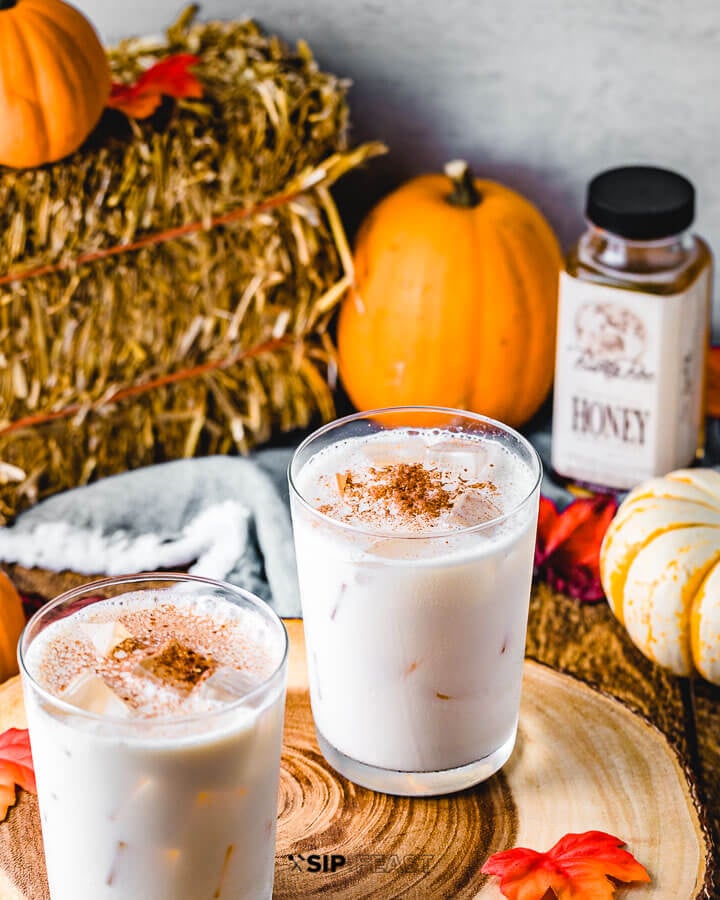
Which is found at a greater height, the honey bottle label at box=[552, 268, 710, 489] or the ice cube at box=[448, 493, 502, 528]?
the ice cube at box=[448, 493, 502, 528]

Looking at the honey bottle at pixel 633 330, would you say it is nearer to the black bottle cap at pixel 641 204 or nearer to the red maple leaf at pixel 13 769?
the black bottle cap at pixel 641 204

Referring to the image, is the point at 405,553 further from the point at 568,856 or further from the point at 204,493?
the point at 204,493

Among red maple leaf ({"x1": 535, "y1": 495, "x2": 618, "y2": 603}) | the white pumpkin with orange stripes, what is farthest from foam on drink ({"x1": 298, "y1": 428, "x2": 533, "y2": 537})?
red maple leaf ({"x1": 535, "y1": 495, "x2": 618, "y2": 603})

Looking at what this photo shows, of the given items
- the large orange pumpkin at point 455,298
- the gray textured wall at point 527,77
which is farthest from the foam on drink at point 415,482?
the gray textured wall at point 527,77

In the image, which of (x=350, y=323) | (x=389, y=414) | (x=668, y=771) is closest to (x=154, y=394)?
Answer: (x=350, y=323)

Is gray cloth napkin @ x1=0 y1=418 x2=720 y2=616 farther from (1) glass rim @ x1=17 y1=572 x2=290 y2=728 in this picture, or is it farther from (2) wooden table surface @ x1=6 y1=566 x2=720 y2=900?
(1) glass rim @ x1=17 y1=572 x2=290 y2=728

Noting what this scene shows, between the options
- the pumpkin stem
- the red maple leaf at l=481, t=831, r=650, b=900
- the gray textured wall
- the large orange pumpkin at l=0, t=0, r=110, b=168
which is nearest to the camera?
the red maple leaf at l=481, t=831, r=650, b=900

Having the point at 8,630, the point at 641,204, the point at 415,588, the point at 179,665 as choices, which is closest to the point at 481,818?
the point at 415,588
